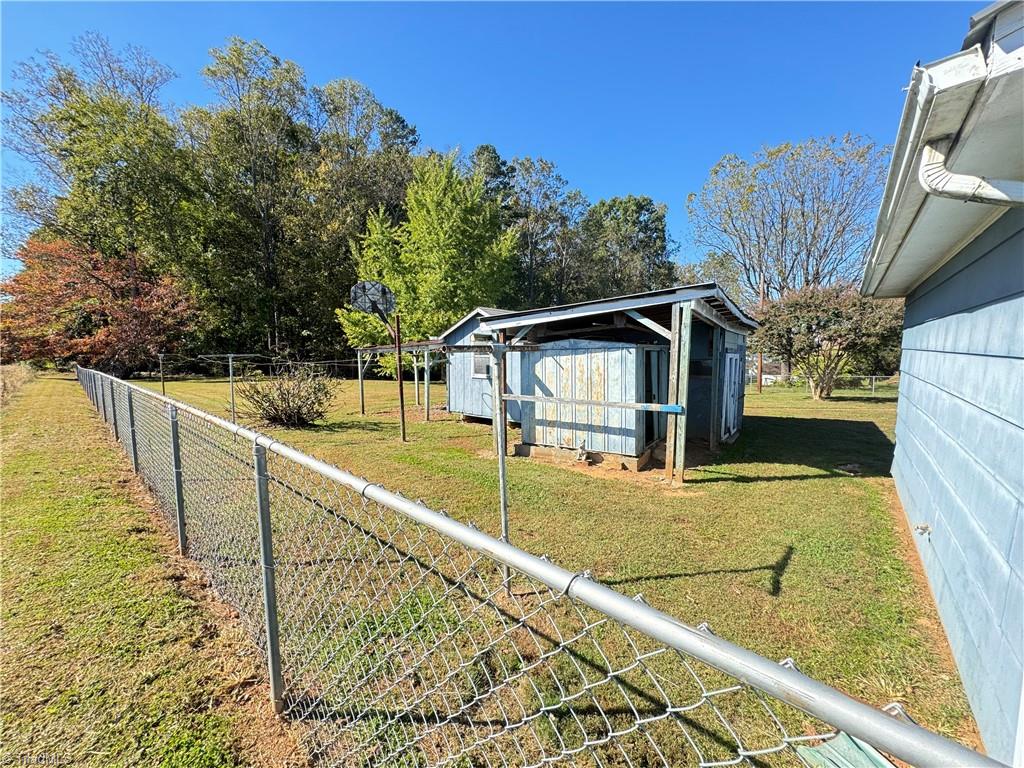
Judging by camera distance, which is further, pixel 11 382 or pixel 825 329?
pixel 825 329

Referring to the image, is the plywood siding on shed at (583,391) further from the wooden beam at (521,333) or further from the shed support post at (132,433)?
the shed support post at (132,433)

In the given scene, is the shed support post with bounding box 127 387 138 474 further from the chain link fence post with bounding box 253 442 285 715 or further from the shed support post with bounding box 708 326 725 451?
the shed support post with bounding box 708 326 725 451

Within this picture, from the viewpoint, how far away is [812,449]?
7496mm

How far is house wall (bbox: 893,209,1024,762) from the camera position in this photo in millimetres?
1882

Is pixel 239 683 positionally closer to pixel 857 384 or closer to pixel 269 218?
pixel 857 384

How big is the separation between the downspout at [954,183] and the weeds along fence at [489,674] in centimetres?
202

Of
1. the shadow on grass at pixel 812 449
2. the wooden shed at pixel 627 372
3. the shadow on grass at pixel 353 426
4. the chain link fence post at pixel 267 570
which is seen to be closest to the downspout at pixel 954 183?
the chain link fence post at pixel 267 570

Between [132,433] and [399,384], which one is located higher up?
[399,384]

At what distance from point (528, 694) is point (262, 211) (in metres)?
29.6

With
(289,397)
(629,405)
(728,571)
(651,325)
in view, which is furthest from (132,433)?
(651,325)

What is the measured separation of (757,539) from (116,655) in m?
4.52

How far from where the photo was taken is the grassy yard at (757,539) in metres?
2.54

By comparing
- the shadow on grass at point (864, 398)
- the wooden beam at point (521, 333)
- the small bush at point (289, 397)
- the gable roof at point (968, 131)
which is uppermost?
the gable roof at point (968, 131)

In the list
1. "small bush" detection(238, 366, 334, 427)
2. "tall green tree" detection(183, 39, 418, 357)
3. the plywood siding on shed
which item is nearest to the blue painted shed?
the plywood siding on shed
